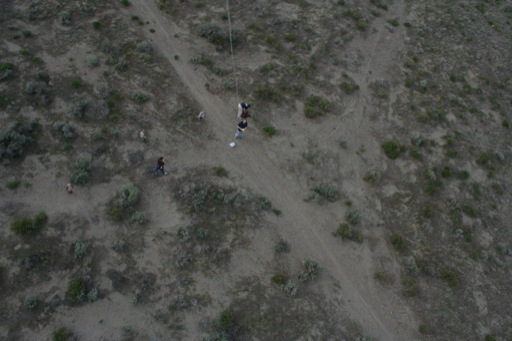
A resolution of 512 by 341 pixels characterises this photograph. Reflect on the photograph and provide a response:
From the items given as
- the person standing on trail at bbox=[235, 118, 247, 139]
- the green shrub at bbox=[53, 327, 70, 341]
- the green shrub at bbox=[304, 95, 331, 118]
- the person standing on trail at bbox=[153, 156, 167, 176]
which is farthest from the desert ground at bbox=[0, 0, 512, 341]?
the person standing on trail at bbox=[235, 118, 247, 139]

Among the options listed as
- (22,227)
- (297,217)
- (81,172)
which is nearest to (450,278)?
(297,217)

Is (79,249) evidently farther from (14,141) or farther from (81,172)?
(14,141)

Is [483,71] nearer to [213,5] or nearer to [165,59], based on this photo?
[213,5]

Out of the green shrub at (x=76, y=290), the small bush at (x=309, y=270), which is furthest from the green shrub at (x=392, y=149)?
the green shrub at (x=76, y=290)

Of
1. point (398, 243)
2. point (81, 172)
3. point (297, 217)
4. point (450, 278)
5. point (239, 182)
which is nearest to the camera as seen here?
point (81, 172)

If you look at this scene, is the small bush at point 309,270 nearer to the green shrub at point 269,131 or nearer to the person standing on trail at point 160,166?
the green shrub at point 269,131

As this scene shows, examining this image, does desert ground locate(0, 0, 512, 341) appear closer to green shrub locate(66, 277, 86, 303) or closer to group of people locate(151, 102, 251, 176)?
green shrub locate(66, 277, 86, 303)

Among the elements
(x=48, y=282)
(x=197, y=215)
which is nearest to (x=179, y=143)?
(x=197, y=215)
